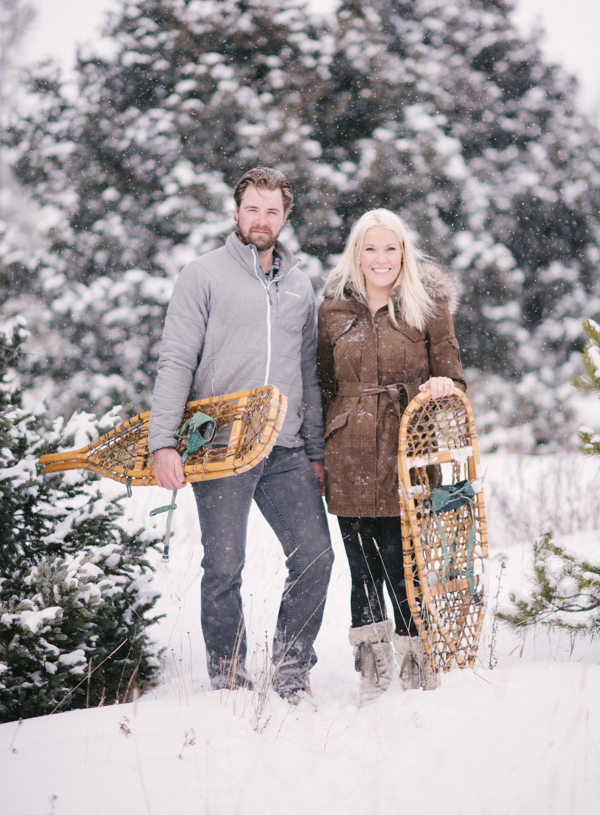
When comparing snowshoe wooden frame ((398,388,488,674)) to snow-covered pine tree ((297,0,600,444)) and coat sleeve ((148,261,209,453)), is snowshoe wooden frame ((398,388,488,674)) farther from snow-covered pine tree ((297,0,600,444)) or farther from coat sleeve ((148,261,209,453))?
snow-covered pine tree ((297,0,600,444))

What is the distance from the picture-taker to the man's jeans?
260 cm

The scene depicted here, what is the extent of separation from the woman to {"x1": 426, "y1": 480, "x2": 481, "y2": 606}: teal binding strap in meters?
0.17

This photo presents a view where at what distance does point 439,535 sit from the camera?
108 inches

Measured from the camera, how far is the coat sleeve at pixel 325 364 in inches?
115

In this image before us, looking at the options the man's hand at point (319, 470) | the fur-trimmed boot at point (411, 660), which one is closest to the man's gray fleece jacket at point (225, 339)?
the man's hand at point (319, 470)

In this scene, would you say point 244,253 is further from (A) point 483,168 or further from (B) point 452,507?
(A) point 483,168

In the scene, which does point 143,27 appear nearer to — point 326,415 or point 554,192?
point 554,192

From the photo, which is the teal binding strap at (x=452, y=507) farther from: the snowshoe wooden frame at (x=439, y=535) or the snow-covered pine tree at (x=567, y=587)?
the snow-covered pine tree at (x=567, y=587)

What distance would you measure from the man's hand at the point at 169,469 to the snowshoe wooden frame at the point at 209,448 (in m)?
0.03

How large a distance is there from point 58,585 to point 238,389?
41.6 inches

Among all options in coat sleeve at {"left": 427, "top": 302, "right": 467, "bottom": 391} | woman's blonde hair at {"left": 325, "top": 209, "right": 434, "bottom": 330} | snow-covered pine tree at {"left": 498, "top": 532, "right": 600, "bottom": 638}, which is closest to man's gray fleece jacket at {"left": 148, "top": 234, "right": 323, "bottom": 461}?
woman's blonde hair at {"left": 325, "top": 209, "right": 434, "bottom": 330}

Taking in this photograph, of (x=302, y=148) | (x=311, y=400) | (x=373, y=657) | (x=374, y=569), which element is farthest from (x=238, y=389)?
(x=302, y=148)

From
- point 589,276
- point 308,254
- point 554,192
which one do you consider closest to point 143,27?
point 308,254

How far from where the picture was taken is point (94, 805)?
174cm
